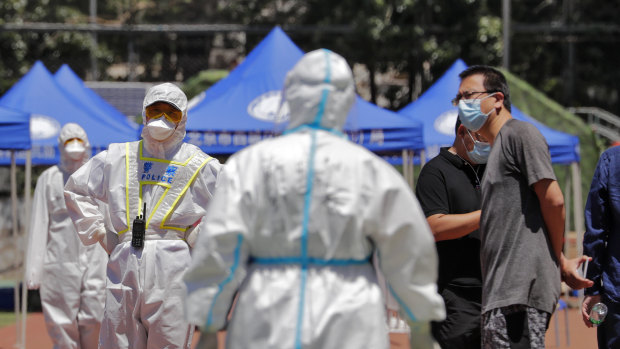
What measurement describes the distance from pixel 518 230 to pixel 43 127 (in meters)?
8.91

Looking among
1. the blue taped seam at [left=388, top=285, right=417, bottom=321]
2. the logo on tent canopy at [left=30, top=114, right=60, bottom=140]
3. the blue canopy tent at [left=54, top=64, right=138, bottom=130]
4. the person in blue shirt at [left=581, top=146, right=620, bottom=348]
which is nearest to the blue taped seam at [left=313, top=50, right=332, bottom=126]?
the blue taped seam at [left=388, top=285, right=417, bottom=321]

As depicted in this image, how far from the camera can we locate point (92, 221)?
5594 millimetres

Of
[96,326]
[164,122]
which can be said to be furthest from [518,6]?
[164,122]

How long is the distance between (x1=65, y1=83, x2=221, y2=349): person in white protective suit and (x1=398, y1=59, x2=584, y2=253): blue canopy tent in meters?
6.49

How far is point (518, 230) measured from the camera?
13.0ft

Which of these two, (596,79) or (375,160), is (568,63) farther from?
(375,160)

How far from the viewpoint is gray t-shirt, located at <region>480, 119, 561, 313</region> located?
392 centimetres

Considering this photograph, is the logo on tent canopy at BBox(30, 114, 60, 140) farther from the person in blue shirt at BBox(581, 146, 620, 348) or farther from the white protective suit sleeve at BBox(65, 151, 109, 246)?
the person in blue shirt at BBox(581, 146, 620, 348)

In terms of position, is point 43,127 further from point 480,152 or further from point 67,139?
point 480,152

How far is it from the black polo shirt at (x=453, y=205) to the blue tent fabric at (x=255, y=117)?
15.1 feet

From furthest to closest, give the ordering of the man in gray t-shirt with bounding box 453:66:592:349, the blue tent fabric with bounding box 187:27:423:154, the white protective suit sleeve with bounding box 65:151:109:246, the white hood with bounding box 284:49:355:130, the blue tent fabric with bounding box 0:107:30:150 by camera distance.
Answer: the blue tent fabric with bounding box 187:27:423:154 < the blue tent fabric with bounding box 0:107:30:150 < the white protective suit sleeve with bounding box 65:151:109:246 < the man in gray t-shirt with bounding box 453:66:592:349 < the white hood with bounding box 284:49:355:130

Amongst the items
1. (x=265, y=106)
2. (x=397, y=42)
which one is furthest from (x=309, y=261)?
(x=397, y=42)

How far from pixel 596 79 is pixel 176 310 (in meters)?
16.5

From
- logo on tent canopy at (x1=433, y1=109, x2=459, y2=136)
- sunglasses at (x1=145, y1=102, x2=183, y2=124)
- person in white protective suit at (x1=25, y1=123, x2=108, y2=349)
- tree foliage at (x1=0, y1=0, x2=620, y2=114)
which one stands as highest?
tree foliage at (x1=0, y1=0, x2=620, y2=114)
